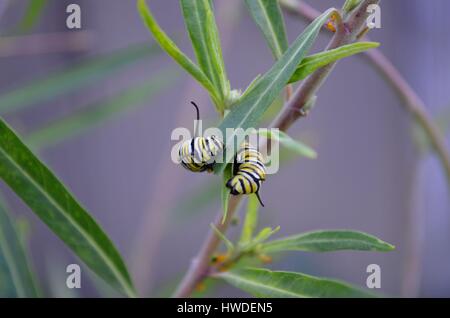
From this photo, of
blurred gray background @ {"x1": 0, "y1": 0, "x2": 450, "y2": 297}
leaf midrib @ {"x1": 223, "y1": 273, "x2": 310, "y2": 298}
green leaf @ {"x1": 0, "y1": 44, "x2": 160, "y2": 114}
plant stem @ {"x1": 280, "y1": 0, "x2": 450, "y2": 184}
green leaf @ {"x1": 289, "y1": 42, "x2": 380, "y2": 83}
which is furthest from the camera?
blurred gray background @ {"x1": 0, "y1": 0, "x2": 450, "y2": 297}

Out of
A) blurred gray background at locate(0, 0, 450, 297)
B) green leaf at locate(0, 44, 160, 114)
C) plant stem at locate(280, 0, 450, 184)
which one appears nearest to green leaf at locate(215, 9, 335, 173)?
plant stem at locate(280, 0, 450, 184)

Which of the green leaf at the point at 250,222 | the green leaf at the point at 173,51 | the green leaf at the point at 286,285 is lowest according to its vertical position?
the green leaf at the point at 286,285

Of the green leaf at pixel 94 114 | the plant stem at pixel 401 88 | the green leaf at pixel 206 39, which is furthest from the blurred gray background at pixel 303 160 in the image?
the green leaf at pixel 206 39

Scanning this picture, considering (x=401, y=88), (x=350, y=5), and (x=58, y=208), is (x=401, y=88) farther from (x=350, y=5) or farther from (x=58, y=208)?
(x=58, y=208)

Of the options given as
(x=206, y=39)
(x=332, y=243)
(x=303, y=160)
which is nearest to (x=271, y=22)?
(x=206, y=39)

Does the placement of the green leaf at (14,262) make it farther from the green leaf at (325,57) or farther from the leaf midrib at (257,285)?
the green leaf at (325,57)

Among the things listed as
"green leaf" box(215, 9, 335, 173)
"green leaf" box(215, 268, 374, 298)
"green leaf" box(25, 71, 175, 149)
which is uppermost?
"green leaf" box(25, 71, 175, 149)

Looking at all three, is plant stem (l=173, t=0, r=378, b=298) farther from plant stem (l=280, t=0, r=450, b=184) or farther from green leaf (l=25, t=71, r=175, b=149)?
green leaf (l=25, t=71, r=175, b=149)
